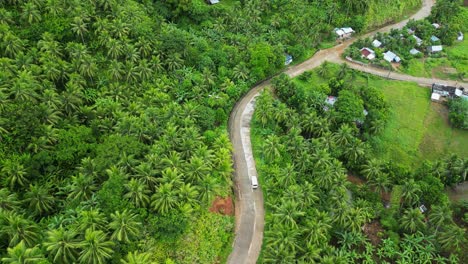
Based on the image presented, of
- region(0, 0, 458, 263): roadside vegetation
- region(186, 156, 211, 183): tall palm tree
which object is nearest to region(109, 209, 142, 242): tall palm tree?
region(0, 0, 458, 263): roadside vegetation

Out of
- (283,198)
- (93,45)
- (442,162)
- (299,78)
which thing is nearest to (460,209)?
(442,162)

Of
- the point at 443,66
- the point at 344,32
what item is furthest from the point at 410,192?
the point at 344,32

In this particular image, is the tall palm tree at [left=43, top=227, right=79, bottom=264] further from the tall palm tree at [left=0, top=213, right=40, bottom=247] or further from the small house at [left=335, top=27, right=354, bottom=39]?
the small house at [left=335, top=27, right=354, bottom=39]

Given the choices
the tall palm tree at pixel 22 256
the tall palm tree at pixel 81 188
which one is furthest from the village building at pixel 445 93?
the tall palm tree at pixel 22 256

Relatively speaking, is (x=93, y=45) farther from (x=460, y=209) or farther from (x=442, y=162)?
(x=460, y=209)

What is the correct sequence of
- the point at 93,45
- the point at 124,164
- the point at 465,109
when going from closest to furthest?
the point at 124,164 < the point at 93,45 < the point at 465,109

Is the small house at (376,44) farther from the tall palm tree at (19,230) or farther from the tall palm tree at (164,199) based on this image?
the tall palm tree at (19,230)

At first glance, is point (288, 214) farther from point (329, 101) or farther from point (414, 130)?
point (414, 130)
